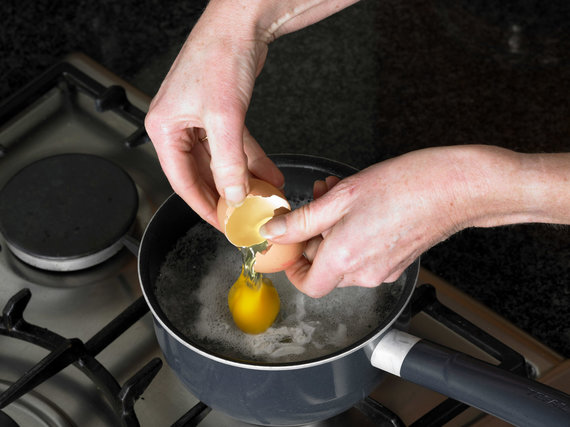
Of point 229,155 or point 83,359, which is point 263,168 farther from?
point 83,359

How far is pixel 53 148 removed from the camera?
1.08 metres

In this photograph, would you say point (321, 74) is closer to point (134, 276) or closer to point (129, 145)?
point (129, 145)

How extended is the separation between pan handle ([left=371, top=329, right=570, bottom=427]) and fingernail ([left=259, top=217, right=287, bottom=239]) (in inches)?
5.6

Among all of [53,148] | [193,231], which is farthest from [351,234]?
[53,148]

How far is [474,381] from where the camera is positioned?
654 millimetres

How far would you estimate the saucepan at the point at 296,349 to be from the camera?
2.14 feet

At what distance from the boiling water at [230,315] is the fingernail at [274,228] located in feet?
0.40

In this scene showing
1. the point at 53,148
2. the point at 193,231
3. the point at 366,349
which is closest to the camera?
the point at 366,349

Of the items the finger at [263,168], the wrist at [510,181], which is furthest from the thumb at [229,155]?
the wrist at [510,181]

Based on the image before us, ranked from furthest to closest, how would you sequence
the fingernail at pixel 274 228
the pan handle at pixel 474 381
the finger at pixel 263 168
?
the finger at pixel 263 168 < the fingernail at pixel 274 228 < the pan handle at pixel 474 381

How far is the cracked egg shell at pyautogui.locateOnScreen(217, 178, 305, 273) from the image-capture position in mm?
740

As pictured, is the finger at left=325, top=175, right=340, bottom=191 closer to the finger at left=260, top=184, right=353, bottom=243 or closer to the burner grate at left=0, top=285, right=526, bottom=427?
the finger at left=260, top=184, right=353, bottom=243

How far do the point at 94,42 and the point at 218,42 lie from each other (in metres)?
0.65

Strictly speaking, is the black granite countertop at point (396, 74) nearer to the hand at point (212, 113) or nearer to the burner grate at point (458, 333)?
the burner grate at point (458, 333)
